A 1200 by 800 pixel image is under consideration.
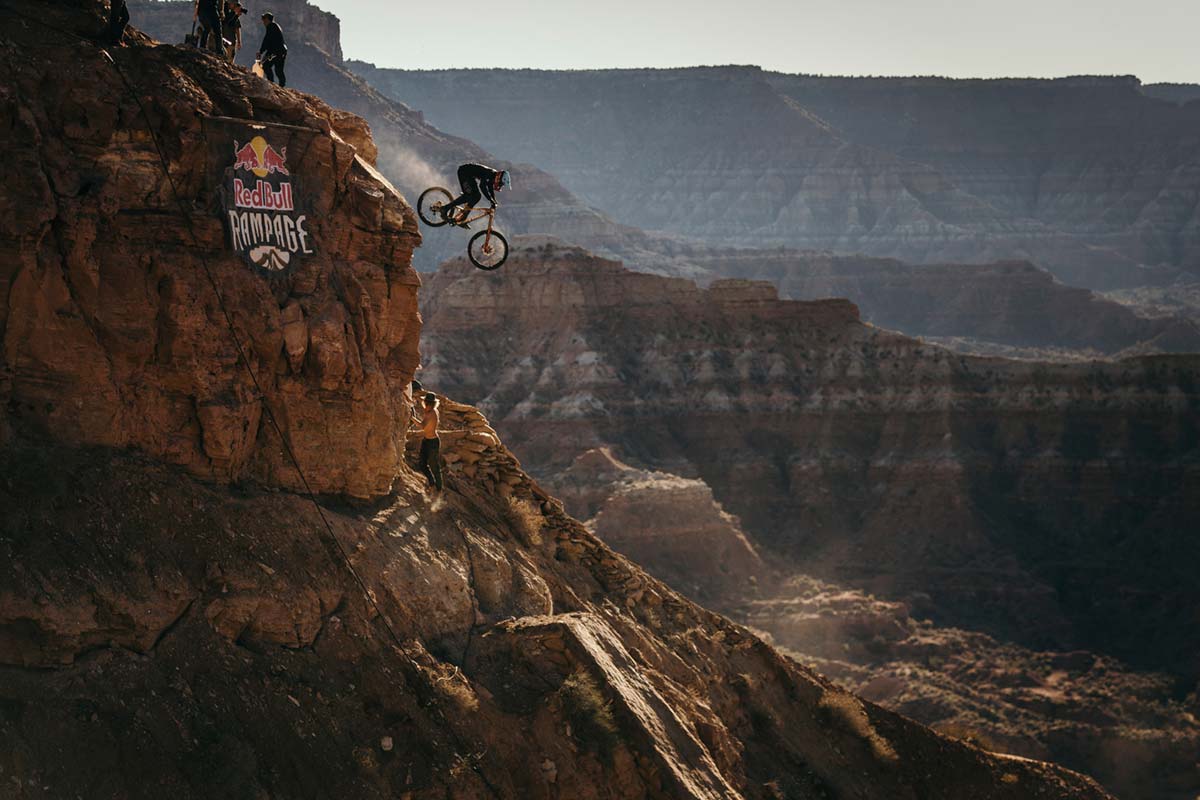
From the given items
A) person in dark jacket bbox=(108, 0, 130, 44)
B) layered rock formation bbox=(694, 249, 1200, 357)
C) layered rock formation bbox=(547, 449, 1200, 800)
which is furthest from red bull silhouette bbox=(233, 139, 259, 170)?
layered rock formation bbox=(694, 249, 1200, 357)

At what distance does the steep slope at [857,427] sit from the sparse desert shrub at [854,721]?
171ft

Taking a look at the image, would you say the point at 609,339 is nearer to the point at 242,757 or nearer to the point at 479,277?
the point at 479,277

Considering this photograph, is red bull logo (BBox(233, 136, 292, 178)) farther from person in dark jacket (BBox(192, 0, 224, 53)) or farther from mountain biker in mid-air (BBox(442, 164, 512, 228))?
mountain biker in mid-air (BBox(442, 164, 512, 228))

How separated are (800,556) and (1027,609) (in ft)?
37.3

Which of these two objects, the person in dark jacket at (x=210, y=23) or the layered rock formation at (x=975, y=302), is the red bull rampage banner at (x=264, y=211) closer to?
the person in dark jacket at (x=210, y=23)

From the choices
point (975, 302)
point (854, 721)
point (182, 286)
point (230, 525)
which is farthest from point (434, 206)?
point (975, 302)

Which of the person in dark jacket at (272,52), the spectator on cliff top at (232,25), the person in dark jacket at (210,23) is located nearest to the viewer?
the person in dark jacket at (210,23)

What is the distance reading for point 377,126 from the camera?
173 metres

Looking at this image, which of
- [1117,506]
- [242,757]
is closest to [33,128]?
[242,757]

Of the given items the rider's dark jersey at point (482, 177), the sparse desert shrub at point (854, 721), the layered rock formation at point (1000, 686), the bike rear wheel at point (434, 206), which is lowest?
the layered rock formation at point (1000, 686)

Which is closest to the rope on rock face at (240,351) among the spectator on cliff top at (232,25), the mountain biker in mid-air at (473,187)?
the spectator on cliff top at (232,25)

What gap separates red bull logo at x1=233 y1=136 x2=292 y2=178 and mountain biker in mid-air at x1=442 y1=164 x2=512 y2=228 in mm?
4873

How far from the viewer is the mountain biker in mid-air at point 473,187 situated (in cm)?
2759

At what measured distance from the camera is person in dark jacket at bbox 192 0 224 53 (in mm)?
24094
